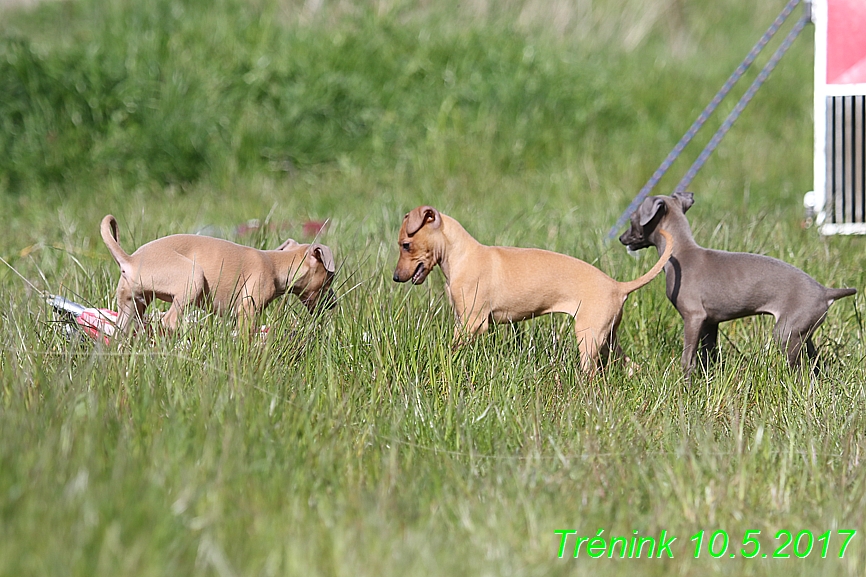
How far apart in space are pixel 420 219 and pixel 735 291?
1.21 meters

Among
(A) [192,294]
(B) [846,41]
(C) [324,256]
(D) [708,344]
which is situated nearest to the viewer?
(A) [192,294]

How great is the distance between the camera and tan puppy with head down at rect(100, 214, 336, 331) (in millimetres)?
3576

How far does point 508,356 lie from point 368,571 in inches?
68.5

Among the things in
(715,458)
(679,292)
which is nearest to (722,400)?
(679,292)

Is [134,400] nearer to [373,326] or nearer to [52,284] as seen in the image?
[373,326]

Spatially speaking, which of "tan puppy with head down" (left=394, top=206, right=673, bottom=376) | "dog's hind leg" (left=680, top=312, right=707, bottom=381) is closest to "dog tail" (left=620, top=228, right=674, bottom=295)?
"tan puppy with head down" (left=394, top=206, right=673, bottom=376)

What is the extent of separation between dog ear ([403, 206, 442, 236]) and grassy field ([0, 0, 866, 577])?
0.37 m

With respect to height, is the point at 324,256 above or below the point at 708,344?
above

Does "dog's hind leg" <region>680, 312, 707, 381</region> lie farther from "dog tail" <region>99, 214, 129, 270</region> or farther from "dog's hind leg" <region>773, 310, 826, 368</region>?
"dog tail" <region>99, 214, 129, 270</region>

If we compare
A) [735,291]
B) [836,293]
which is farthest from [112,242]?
[836,293]

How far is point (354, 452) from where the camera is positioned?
10.5 feet

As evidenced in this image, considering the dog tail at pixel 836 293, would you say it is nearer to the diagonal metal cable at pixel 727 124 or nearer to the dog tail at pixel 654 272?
the dog tail at pixel 654 272

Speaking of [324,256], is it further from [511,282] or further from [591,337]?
[591,337]

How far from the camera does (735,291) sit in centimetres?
377
